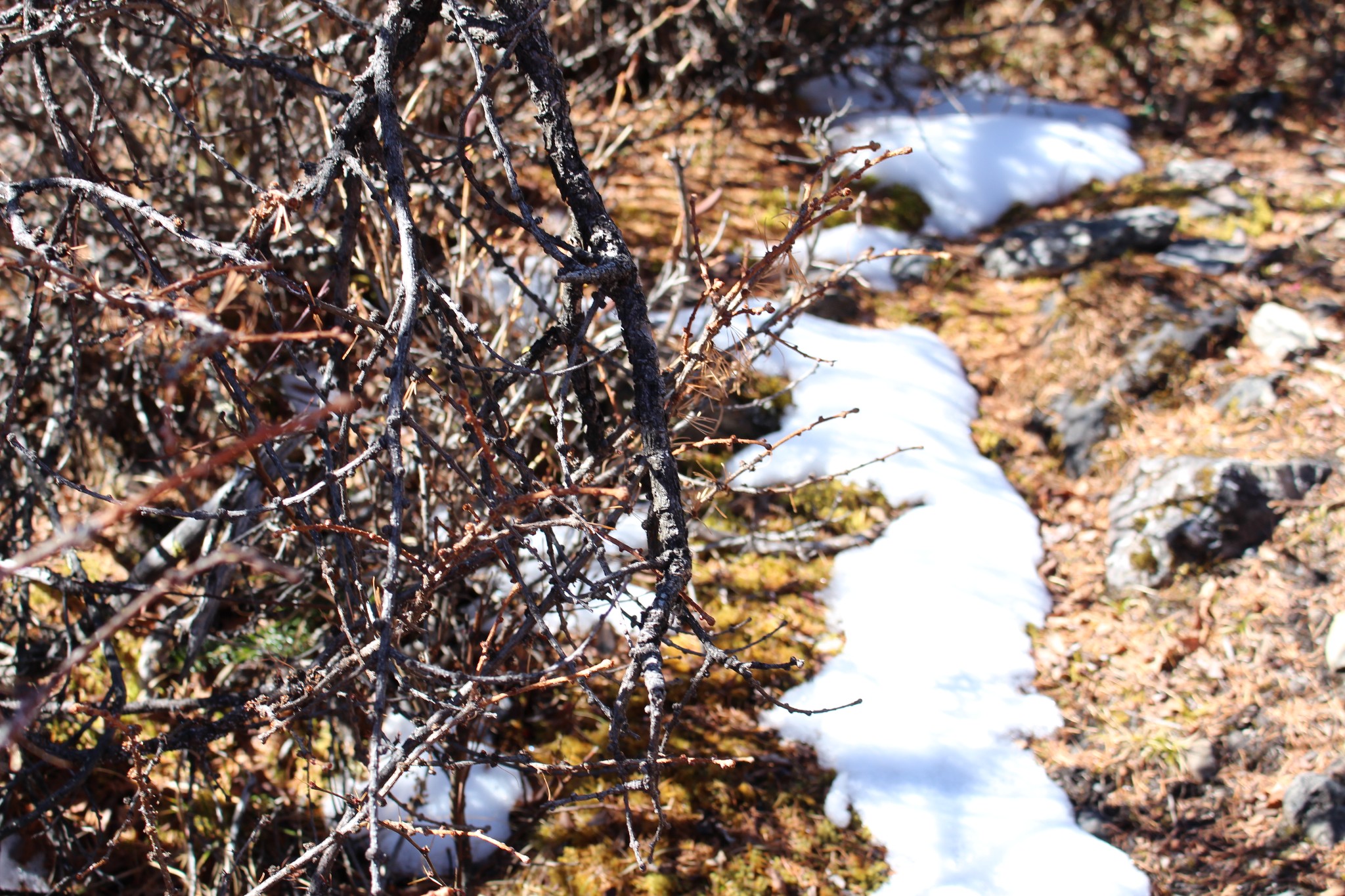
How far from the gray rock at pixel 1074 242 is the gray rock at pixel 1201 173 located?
0.56m

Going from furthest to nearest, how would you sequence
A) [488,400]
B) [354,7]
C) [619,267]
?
1. [354,7]
2. [488,400]
3. [619,267]

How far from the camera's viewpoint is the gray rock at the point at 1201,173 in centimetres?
529

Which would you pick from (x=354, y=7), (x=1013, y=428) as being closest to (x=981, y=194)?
(x=1013, y=428)

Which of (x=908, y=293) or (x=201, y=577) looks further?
(x=908, y=293)

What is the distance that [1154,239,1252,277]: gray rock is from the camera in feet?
15.0

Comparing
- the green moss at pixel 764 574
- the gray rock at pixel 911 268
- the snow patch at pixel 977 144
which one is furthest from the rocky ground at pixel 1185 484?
the green moss at pixel 764 574

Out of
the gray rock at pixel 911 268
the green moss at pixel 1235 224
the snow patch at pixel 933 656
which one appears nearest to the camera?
the snow patch at pixel 933 656

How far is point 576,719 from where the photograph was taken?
266 cm

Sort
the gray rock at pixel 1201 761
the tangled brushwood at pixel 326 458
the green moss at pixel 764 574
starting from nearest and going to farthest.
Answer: the tangled brushwood at pixel 326 458, the gray rock at pixel 1201 761, the green moss at pixel 764 574

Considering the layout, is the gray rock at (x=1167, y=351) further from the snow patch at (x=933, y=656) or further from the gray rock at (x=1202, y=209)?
the gray rock at (x=1202, y=209)

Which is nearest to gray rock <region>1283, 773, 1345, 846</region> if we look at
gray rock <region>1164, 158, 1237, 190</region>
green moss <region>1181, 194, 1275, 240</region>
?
green moss <region>1181, 194, 1275, 240</region>

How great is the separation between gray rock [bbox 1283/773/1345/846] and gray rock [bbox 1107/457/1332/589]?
0.91m

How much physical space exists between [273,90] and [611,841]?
3113 mm

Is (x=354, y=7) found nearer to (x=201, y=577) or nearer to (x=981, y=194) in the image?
(x=201, y=577)
